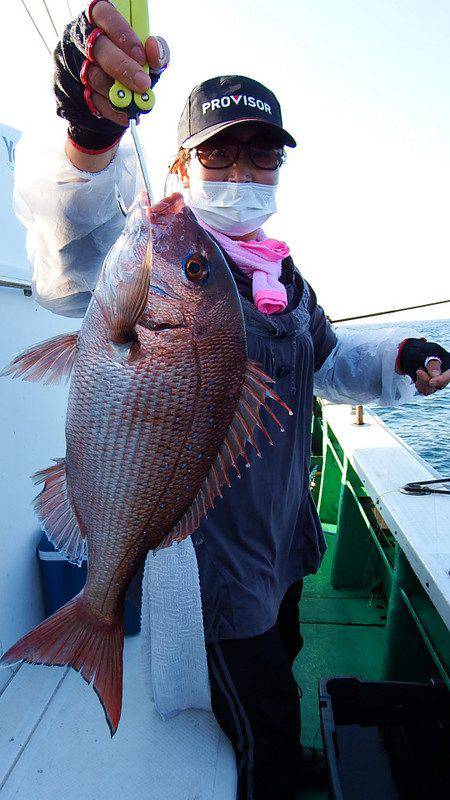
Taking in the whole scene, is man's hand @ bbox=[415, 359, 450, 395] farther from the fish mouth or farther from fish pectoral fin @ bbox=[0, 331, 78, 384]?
fish pectoral fin @ bbox=[0, 331, 78, 384]

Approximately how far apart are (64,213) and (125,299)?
21.4 inches

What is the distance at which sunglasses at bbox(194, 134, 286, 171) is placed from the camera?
186 centimetres

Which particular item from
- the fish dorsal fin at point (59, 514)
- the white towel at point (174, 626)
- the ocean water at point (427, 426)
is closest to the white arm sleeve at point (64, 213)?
the fish dorsal fin at point (59, 514)

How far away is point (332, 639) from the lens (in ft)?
10.9

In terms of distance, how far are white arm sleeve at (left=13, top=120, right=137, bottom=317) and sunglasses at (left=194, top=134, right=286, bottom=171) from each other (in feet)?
1.19

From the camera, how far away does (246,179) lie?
6.32 ft

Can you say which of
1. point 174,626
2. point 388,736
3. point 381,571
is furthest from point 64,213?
point 381,571

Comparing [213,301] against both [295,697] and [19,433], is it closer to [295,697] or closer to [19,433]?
[295,697]

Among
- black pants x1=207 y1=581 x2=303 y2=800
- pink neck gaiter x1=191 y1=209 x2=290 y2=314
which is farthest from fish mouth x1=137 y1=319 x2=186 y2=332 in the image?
black pants x1=207 y1=581 x2=303 y2=800

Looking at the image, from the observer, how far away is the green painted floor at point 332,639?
9.39ft

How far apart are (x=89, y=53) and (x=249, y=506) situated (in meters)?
1.32

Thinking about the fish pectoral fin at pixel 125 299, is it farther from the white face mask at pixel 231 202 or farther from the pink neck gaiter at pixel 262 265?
the white face mask at pixel 231 202

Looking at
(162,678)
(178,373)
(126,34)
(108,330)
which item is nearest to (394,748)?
(162,678)

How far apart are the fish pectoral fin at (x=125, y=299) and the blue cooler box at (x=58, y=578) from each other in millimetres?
1915
